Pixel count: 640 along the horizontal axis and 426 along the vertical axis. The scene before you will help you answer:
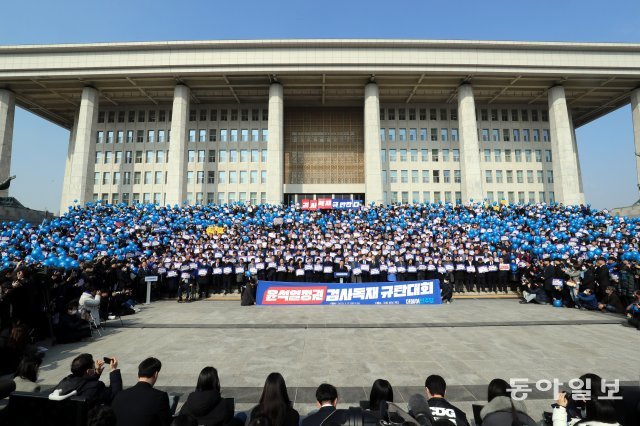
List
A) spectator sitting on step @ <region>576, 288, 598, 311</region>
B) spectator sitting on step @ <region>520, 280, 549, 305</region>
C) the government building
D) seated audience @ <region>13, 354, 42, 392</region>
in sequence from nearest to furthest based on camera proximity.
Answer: seated audience @ <region>13, 354, 42, 392</region> → spectator sitting on step @ <region>576, 288, 598, 311</region> → spectator sitting on step @ <region>520, 280, 549, 305</region> → the government building

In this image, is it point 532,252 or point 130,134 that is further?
point 130,134

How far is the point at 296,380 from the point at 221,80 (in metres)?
42.4

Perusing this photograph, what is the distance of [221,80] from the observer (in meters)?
41.5

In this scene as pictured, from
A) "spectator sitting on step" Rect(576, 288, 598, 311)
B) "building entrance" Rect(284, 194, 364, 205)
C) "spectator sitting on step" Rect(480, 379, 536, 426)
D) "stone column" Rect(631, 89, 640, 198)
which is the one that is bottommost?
"spectator sitting on step" Rect(576, 288, 598, 311)

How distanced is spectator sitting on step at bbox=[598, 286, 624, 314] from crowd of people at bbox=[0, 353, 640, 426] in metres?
12.0

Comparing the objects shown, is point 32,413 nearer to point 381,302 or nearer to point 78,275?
point 78,275

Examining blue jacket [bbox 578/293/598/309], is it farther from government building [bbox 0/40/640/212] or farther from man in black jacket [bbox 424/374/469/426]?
government building [bbox 0/40/640/212]

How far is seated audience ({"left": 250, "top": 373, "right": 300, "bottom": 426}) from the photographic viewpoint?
346 centimetres

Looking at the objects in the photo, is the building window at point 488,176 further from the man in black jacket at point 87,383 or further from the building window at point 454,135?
the man in black jacket at point 87,383

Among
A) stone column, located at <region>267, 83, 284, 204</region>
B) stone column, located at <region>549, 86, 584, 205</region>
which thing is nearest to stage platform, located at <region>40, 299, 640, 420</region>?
stone column, located at <region>267, 83, 284, 204</region>

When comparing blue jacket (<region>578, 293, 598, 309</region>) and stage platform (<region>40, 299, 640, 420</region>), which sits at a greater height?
blue jacket (<region>578, 293, 598, 309</region>)

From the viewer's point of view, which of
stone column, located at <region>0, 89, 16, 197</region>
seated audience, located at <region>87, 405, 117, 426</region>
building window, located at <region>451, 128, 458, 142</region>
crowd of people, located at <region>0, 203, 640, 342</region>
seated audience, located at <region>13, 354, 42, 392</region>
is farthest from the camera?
A: building window, located at <region>451, 128, 458, 142</region>

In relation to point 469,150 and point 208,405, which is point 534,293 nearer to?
point 208,405

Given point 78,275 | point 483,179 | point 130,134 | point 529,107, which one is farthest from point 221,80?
point 529,107
